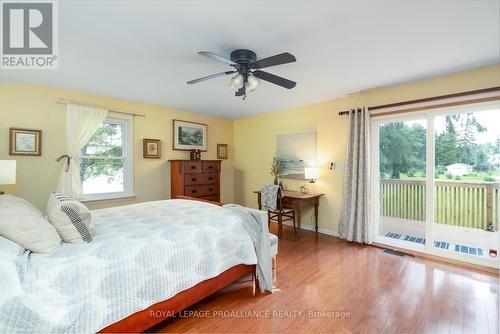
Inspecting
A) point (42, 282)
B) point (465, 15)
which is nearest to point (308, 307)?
point (42, 282)

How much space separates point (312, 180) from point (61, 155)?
12.9 ft

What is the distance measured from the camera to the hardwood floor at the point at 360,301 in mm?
1714

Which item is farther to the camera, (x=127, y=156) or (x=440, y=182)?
(x=127, y=156)

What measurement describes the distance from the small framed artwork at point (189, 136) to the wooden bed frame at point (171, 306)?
119 inches

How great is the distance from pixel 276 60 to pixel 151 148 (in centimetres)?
301

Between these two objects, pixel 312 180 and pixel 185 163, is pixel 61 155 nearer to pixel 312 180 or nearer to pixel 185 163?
pixel 185 163

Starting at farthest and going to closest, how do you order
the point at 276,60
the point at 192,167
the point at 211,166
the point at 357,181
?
the point at 211,166 < the point at 192,167 < the point at 357,181 < the point at 276,60

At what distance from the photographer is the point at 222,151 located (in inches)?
208

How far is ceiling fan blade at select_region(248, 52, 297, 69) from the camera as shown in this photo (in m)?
1.80

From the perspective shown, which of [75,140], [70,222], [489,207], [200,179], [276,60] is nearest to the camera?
[70,222]

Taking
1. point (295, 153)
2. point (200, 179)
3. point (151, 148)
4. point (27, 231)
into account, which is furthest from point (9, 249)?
point (295, 153)

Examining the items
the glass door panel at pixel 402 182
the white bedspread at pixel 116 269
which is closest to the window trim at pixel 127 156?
the white bedspread at pixel 116 269

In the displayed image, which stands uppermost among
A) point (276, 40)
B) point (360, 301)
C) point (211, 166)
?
point (276, 40)

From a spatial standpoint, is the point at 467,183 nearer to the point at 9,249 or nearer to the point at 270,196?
the point at 270,196
